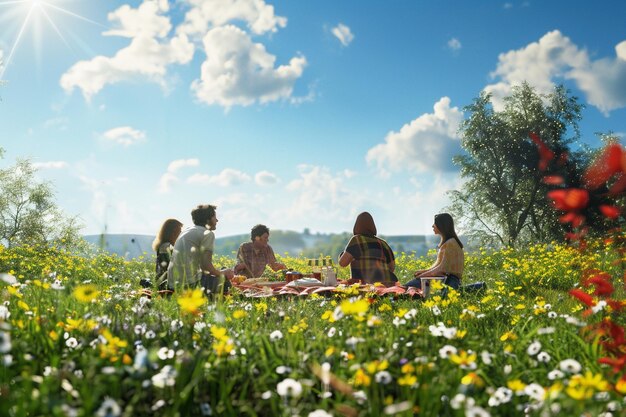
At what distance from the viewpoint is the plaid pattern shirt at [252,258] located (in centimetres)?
995

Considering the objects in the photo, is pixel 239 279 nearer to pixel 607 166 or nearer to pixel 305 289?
pixel 305 289

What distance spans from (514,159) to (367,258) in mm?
22028

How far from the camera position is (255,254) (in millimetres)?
10023

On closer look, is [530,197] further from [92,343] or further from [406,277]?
[92,343]

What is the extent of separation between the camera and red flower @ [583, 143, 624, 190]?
1.83 metres

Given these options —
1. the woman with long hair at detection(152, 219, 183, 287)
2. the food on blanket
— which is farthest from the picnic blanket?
the woman with long hair at detection(152, 219, 183, 287)

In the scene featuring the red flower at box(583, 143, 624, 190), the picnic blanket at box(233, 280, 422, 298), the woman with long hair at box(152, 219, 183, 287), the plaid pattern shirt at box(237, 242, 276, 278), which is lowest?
the picnic blanket at box(233, 280, 422, 298)

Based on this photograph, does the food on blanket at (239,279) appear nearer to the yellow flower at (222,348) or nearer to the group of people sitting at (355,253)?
the group of people sitting at (355,253)

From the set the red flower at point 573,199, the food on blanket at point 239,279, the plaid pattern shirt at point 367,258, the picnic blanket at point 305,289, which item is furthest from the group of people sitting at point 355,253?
the red flower at point 573,199

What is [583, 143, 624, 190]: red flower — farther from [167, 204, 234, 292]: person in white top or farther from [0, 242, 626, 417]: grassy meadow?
[167, 204, 234, 292]: person in white top

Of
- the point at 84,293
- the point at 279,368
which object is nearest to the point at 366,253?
the point at 279,368

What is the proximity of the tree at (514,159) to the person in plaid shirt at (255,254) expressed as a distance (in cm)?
1983

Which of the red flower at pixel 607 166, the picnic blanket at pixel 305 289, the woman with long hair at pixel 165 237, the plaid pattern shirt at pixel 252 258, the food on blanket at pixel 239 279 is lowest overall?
the picnic blanket at pixel 305 289

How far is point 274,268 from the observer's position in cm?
1014
